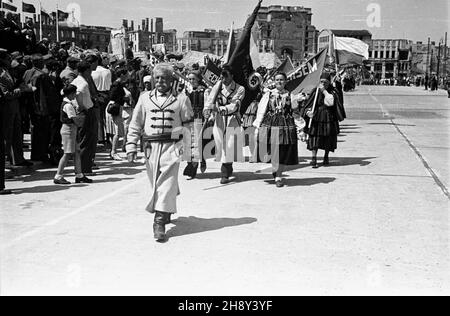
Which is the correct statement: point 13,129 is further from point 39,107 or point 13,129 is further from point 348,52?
point 348,52

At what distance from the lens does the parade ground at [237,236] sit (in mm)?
4863

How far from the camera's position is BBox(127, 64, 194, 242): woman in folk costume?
630 centimetres

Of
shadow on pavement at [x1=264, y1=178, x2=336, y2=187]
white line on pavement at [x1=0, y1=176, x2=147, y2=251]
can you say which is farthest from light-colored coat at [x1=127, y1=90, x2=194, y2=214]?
shadow on pavement at [x1=264, y1=178, x2=336, y2=187]

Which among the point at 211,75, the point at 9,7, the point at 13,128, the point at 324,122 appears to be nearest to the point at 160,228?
the point at 13,128

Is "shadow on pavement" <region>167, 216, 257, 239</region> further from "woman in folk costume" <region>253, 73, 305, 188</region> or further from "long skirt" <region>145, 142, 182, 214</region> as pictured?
"woman in folk costume" <region>253, 73, 305, 188</region>

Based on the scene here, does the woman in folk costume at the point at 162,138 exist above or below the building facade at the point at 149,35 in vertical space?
below

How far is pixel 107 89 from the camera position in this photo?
12.6 meters

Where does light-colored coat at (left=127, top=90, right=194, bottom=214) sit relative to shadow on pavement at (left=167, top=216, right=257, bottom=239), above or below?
above

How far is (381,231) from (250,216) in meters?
1.57

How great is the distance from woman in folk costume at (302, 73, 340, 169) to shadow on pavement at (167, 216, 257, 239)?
4769 millimetres

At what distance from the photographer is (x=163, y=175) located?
6309 mm

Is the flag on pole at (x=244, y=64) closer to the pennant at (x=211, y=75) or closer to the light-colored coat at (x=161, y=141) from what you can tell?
the pennant at (x=211, y=75)

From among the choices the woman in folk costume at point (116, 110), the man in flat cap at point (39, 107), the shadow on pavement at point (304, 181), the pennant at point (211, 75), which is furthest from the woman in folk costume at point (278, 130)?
the man in flat cap at point (39, 107)

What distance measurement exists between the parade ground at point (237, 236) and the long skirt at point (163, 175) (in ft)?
1.14
